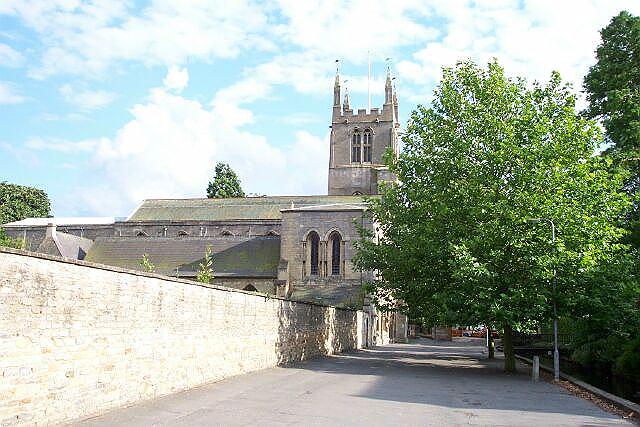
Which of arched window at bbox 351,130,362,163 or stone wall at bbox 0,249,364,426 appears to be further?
arched window at bbox 351,130,362,163

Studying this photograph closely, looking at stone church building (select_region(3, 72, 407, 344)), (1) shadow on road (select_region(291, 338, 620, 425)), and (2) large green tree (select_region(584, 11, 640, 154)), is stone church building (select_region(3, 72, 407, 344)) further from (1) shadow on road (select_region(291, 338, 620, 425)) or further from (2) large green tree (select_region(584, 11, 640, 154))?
(1) shadow on road (select_region(291, 338, 620, 425))

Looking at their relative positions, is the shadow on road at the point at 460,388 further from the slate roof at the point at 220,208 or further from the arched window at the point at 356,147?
the arched window at the point at 356,147

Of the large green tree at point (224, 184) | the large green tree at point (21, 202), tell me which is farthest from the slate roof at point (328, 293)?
the large green tree at point (21, 202)

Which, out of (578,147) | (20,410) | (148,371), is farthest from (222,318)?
(578,147)

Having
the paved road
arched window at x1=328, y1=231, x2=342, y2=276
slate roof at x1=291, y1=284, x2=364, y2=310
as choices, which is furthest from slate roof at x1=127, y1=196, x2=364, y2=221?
the paved road

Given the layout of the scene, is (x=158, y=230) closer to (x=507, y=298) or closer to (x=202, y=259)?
(x=202, y=259)

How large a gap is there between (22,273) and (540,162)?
56.5 ft

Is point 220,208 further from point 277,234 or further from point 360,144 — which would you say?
point 360,144

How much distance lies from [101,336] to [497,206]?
551 inches

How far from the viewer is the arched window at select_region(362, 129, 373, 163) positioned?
69938 millimetres

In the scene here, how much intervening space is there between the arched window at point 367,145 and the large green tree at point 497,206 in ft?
145

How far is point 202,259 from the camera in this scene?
177 ft

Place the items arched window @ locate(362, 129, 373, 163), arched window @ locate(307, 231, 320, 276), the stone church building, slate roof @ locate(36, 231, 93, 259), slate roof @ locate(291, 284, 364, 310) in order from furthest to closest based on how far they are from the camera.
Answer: arched window @ locate(362, 129, 373, 163), slate roof @ locate(36, 231, 93, 259), arched window @ locate(307, 231, 320, 276), the stone church building, slate roof @ locate(291, 284, 364, 310)

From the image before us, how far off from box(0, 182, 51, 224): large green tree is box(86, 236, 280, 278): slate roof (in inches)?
1298
